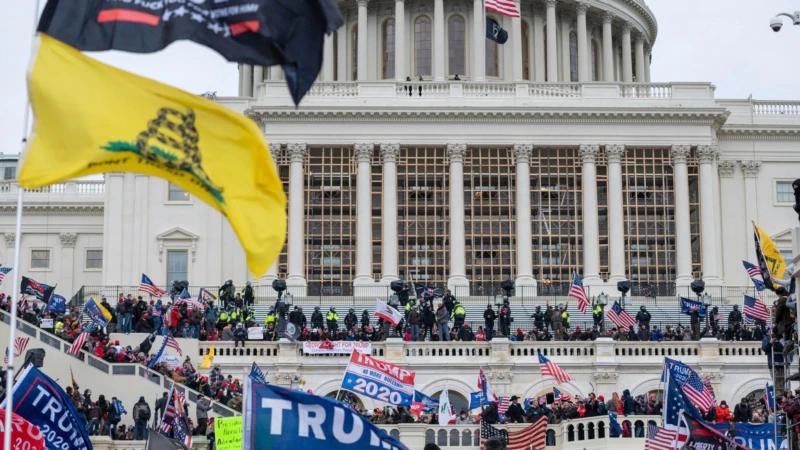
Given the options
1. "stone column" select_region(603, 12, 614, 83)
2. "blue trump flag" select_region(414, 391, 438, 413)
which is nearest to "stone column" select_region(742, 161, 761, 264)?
"stone column" select_region(603, 12, 614, 83)

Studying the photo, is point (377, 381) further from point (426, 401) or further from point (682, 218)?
point (682, 218)

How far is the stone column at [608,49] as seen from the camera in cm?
8562

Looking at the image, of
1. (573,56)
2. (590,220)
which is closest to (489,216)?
(590,220)

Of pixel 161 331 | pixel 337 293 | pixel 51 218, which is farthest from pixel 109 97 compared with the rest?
pixel 51 218

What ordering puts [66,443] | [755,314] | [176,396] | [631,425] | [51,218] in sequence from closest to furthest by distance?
[66,443], [176,396], [631,425], [755,314], [51,218]

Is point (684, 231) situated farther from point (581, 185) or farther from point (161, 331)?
point (161, 331)

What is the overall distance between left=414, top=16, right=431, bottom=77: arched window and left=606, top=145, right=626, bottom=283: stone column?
59.0 ft

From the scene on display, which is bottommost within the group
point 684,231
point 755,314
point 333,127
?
point 755,314

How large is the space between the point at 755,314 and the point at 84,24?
121ft

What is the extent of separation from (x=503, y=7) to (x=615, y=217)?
36.3 ft

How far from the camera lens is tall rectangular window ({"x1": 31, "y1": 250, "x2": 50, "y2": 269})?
7744 centimetres

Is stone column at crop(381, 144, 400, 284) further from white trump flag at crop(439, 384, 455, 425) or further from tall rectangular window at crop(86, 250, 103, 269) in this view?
white trump flag at crop(439, 384, 455, 425)

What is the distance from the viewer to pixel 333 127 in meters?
67.3

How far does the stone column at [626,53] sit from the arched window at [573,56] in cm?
355
